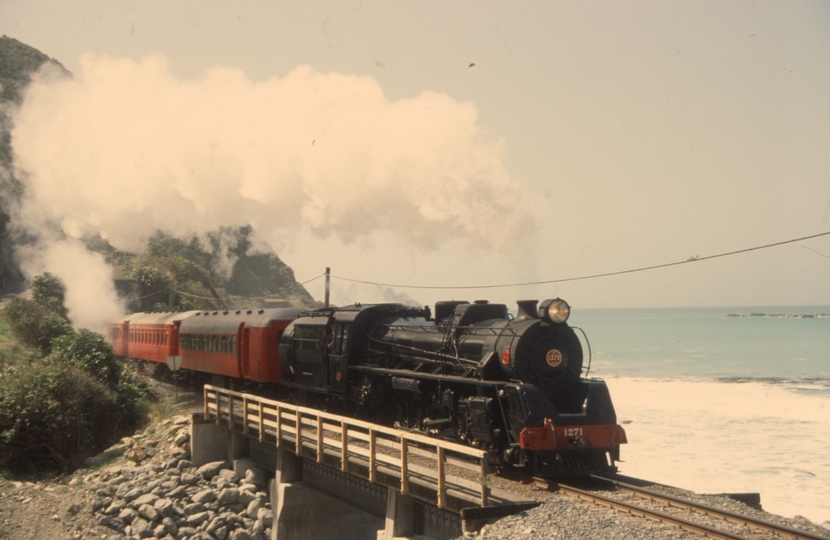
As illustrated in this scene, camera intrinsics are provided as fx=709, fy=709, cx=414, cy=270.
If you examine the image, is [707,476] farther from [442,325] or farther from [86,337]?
[86,337]

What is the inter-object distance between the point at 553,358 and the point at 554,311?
2.74 ft

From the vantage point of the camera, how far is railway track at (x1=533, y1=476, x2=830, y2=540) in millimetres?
8312

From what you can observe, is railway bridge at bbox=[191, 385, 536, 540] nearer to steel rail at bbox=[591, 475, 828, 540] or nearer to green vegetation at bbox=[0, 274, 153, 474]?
steel rail at bbox=[591, 475, 828, 540]

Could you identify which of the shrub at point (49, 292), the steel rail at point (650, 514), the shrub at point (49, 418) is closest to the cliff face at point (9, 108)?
the shrub at point (49, 292)

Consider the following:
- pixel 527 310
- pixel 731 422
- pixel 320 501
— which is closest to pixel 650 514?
pixel 527 310

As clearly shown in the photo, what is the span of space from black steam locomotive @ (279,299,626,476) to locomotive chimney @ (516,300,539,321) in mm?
19

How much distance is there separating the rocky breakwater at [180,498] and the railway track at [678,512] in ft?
28.6

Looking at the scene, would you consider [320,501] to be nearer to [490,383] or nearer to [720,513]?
[490,383]

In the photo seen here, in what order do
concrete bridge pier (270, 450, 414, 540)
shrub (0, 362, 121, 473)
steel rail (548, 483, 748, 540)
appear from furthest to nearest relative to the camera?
shrub (0, 362, 121, 473) < concrete bridge pier (270, 450, 414, 540) < steel rail (548, 483, 748, 540)

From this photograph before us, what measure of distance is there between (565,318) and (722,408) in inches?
1538

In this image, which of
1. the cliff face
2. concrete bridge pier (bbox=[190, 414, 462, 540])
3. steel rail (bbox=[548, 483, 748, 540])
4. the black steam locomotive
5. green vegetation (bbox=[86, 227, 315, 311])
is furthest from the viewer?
the cliff face

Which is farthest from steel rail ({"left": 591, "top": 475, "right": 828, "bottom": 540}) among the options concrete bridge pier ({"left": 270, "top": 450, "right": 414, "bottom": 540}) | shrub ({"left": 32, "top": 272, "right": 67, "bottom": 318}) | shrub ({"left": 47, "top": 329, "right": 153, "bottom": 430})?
shrub ({"left": 32, "top": 272, "right": 67, "bottom": 318})

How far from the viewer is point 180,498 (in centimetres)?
1755

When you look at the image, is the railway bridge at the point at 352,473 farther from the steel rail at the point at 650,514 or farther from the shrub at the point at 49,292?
the shrub at the point at 49,292
